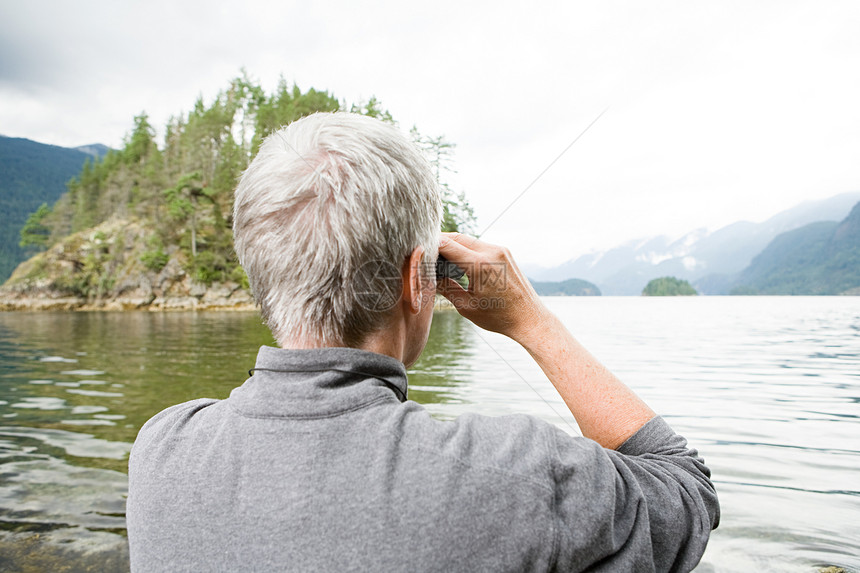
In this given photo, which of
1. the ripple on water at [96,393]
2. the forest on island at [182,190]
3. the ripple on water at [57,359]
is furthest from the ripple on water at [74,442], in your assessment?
the forest on island at [182,190]

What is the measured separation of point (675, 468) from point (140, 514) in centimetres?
123

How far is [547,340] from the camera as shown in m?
1.44

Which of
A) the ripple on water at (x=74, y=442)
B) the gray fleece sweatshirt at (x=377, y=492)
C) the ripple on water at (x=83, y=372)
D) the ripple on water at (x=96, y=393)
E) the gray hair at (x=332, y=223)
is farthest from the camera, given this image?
the ripple on water at (x=83, y=372)

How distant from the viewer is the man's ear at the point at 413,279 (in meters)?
1.23

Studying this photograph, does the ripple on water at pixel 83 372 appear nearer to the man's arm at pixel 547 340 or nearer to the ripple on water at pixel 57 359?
the ripple on water at pixel 57 359

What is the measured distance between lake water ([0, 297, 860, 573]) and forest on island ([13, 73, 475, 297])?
30.1m

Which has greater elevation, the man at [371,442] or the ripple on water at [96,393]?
the man at [371,442]

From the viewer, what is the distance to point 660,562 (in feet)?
3.67

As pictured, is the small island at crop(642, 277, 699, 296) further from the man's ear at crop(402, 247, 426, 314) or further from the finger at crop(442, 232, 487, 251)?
the man's ear at crop(402, 247, 426, 314)

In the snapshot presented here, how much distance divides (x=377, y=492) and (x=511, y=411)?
751 cm

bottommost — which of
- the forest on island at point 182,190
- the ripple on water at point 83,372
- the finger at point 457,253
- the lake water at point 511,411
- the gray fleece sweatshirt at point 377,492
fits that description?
the lake water at point 511,411

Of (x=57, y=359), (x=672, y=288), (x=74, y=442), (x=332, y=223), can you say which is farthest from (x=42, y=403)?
(x=672, y=288)

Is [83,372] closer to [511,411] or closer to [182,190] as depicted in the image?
[511,411]

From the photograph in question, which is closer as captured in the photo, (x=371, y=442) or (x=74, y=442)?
(x=371, y=442)
